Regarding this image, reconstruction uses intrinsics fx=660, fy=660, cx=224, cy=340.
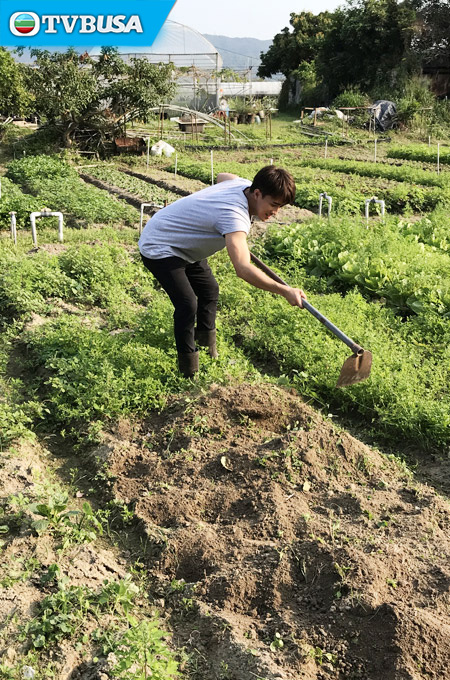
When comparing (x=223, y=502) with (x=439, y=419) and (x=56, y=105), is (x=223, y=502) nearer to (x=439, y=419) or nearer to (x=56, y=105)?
(x=439, y=419)

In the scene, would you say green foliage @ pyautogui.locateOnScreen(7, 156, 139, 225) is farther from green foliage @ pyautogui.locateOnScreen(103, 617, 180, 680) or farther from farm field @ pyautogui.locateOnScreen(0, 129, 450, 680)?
green foliage @ pyautogui.locateOnScreen(103, 617, 180, 680)

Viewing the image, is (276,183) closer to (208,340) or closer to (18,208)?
(208,340)

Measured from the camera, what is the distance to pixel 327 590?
9.72 ft

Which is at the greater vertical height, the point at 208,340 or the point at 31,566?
the point at 208,340

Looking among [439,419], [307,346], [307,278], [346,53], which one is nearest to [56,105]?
[307,278]

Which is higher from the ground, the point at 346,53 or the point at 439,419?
the point at 346,53

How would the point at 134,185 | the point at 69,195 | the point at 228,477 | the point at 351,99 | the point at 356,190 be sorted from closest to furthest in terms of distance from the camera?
the point at 228,477, the point at 69,195, the point at 356,190, the point at 134,185, the point at 351,99

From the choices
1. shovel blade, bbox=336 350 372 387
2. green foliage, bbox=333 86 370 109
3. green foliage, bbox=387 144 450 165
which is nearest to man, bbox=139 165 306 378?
shovel blade, bbox=336 350 372 387

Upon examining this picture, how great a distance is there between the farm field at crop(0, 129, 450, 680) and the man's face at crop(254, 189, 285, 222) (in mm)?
1235

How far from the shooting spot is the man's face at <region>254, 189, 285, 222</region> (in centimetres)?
398

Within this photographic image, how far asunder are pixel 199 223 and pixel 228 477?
1635 mm

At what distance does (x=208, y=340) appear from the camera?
5117mm

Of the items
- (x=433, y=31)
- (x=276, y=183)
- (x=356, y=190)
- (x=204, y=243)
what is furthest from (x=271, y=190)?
(x=433, y=31)

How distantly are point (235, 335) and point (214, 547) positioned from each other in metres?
2.97
